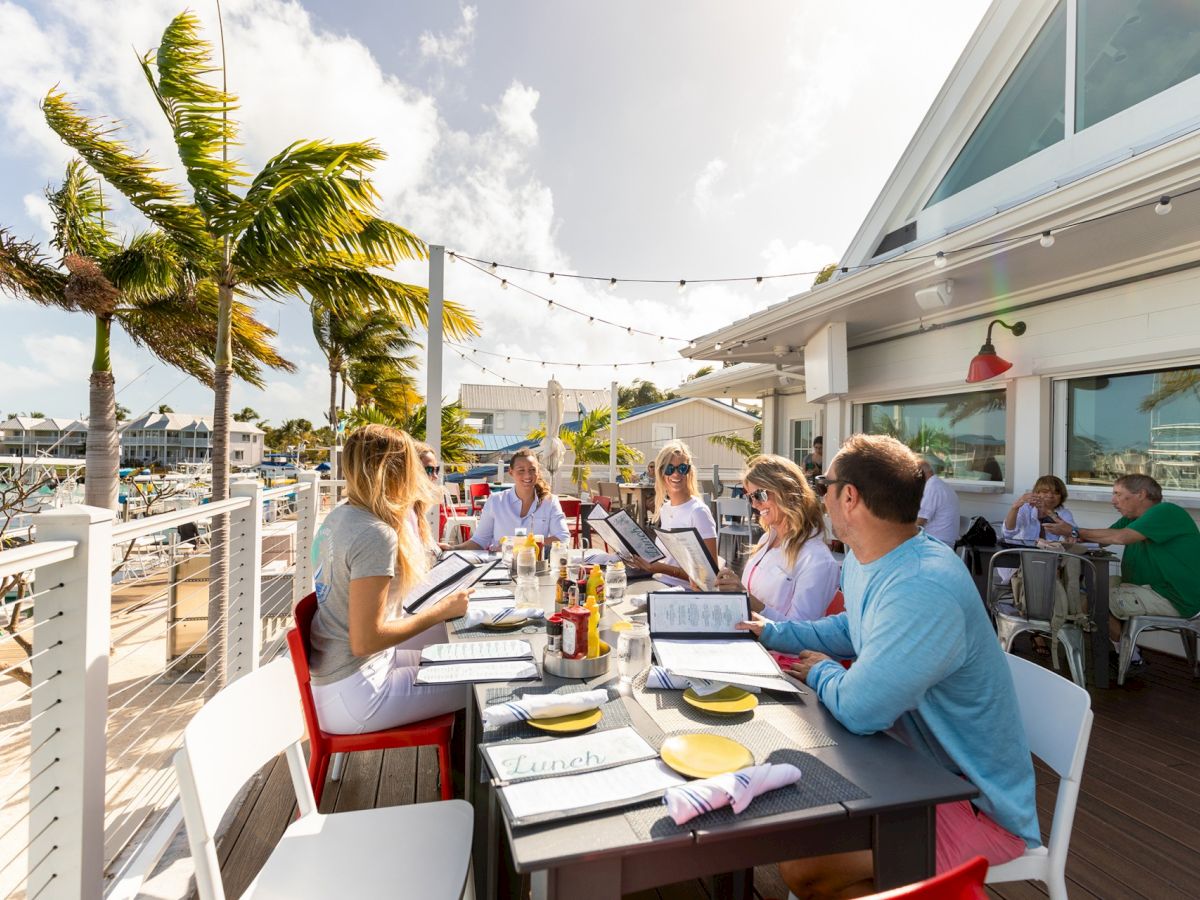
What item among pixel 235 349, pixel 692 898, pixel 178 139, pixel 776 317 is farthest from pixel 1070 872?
pixel 235 349

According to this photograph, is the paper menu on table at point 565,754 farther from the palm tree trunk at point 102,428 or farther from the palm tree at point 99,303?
the palm tree trunk at point 102,428

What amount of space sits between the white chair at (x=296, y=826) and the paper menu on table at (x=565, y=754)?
0.47 meters

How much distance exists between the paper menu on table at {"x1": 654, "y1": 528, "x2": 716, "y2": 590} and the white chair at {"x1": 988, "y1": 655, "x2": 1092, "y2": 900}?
1224mm

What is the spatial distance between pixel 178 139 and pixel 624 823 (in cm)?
646

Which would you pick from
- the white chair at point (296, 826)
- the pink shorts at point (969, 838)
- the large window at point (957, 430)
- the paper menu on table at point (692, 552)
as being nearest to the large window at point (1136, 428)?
the large window at point (957, 430)

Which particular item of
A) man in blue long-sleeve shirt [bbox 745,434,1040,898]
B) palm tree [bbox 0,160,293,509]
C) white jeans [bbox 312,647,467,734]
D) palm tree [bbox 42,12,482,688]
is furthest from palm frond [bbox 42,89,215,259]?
man in blue long-sleeve shirt [bbox 745,434,1040,898]

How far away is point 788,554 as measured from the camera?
2.67 meters

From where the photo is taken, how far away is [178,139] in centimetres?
516

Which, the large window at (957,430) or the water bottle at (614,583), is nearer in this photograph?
the water bottle at (614,583)

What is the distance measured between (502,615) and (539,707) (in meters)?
0.98

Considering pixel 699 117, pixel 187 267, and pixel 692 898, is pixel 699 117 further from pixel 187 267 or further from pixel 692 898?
pixel 692 898

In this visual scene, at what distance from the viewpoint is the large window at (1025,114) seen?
589 centimetres

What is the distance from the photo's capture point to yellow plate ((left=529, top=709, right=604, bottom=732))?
1396 millimetres

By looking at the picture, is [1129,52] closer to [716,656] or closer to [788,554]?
[788,554]
